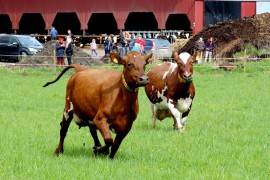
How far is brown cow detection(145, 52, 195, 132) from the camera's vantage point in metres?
14.1

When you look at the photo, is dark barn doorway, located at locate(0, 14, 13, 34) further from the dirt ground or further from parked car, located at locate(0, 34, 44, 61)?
parked car, located at locate(0, 34, 44, 61)

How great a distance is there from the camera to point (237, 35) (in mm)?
44312

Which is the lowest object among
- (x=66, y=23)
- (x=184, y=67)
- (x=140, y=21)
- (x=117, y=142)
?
(x=117, y=142)

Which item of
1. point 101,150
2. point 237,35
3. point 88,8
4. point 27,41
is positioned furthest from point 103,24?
point 101,150

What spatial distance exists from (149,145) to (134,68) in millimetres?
2216

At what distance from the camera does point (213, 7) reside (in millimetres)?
53156

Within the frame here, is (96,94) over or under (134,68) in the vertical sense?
under

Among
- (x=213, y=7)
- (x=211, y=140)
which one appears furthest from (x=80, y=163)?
(x=213, y=7)

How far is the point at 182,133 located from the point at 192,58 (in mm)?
1722

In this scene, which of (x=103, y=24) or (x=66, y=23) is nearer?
(x=66, y=23)

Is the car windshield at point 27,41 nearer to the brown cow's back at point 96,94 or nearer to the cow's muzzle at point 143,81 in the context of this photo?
the brown cow's back at point 96,94

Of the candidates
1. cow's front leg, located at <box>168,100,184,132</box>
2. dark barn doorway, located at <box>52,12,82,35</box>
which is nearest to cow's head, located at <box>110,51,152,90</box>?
cow's front leg, located at <box>168,100,184,132</box>

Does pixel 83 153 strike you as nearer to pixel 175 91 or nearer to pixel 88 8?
pixel 175 91

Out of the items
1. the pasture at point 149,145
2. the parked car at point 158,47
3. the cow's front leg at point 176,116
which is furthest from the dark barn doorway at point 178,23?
the cow's front leg at point 176,116
